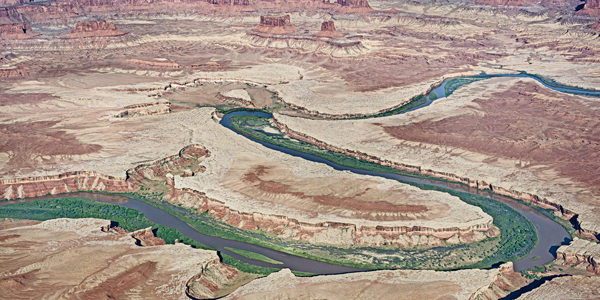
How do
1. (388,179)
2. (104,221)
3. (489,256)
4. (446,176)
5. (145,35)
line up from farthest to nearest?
(145,35) → (446,176) → (388,179) → (104,221) → (489,256)

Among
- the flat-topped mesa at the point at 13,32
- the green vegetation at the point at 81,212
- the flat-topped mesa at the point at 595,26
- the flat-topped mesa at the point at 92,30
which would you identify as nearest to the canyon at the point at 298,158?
the green vegetation at the point at 81,212

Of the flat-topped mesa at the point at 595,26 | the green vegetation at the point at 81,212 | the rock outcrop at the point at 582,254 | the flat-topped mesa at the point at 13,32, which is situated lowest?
the green vegetation at the point at 81,212

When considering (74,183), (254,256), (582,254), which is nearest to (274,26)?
(74,183)

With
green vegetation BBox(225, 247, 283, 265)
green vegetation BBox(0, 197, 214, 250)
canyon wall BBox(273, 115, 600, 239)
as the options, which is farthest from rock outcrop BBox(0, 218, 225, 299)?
canyon wall BBox(273, 115, 600, 239)

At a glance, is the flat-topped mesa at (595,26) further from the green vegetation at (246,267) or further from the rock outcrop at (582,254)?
the green vegetation at (246,267)

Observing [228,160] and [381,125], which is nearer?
[228,160]

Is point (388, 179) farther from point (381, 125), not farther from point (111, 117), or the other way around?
point (111, 117)

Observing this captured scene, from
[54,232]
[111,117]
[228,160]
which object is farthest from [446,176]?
[111,117]
